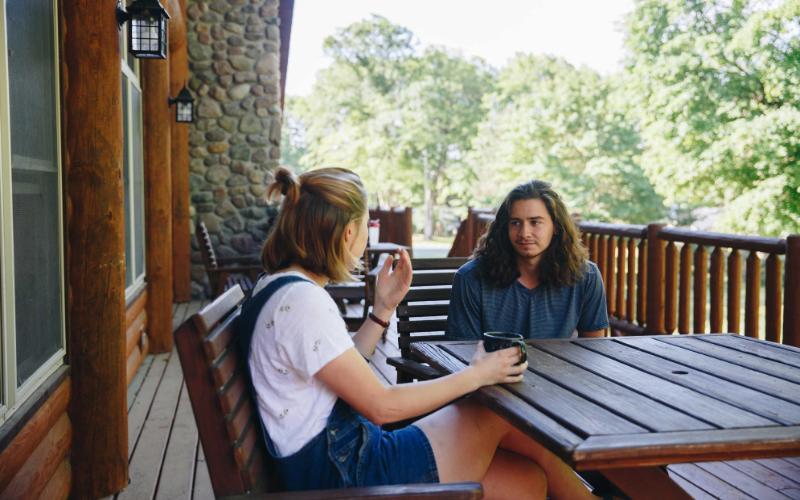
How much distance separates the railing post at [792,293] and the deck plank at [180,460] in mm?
2733

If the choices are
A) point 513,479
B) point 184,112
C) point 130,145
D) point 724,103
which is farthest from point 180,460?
point 724,103

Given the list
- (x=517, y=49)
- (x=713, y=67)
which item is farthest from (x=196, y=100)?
(x=517, y=49)

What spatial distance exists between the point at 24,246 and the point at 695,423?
1922mm

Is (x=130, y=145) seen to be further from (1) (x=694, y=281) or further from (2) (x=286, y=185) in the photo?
(1) (x=694, y=281)

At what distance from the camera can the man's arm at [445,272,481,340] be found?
2.55 meters

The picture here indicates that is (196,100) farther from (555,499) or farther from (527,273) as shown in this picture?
(555,499)

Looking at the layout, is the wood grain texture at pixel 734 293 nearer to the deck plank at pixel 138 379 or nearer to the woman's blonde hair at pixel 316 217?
the woman's blonde hair at pixel 316 217

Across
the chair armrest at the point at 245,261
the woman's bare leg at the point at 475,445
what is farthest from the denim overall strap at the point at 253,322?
the chair armrest at the point at 245,261

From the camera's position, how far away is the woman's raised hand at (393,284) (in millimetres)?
2074

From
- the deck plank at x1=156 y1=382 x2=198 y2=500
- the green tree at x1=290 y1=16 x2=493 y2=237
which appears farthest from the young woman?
the green tree at x1=290 y1=16 x2=493 y2=237

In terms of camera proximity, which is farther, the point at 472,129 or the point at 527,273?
the point at 472,129

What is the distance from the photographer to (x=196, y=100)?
333 inches

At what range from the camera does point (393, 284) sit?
2082 millimetres

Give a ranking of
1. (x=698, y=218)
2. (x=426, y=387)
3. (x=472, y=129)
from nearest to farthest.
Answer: (x=426, y=387)
(x=698, y=218)
(x=472, y=129)
